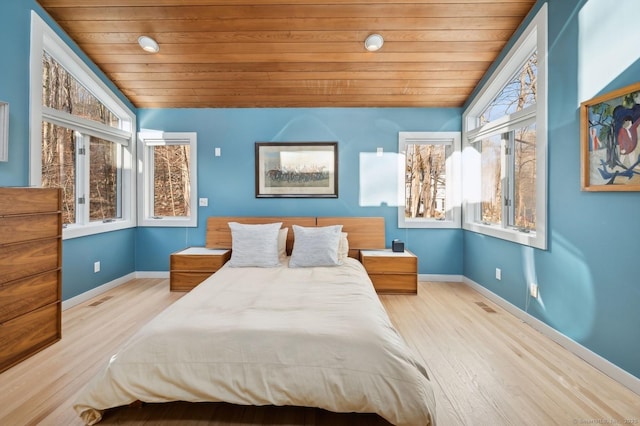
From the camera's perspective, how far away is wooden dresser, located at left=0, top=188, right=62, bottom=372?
215cm

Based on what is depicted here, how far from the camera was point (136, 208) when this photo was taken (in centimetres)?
441

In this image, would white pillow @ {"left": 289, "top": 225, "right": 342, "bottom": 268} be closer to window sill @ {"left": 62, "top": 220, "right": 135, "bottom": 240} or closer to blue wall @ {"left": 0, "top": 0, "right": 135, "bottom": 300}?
window sill @ {"left": 62, "top": 220, "right": 135, "bottom": 240}

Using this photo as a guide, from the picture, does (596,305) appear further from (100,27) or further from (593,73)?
(100,27)

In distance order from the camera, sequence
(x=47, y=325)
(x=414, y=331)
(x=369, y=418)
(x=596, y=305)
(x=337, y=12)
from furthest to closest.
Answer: (x=337, y=12), (x=414, y=331), (x=47, y=325), (x=596, y=305), (x=369, y=418)

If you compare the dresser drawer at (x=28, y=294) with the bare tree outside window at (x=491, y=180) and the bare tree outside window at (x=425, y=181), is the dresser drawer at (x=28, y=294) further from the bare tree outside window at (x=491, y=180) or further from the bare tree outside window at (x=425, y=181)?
the bare tree outside window at (x=491, y=180)

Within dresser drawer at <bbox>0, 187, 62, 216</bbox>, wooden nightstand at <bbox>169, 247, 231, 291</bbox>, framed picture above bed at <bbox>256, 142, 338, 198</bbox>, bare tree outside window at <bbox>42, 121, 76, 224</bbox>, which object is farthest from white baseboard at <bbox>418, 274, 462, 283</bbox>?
bare tree outside window at <bbox>42, 121, 76, 224</bbox>

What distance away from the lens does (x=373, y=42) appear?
10.6 feet

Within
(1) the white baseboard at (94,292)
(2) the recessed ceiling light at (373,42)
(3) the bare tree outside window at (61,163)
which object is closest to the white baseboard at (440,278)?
(2) the recessed ceiling light at (373,42)

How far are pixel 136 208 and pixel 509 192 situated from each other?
15.1 feet

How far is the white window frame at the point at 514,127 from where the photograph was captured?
2775 millimetres

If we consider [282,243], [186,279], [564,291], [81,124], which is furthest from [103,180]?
[564,291]

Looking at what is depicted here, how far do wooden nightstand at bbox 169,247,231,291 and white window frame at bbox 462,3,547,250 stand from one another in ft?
10.3

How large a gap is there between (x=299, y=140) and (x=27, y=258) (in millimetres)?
2985

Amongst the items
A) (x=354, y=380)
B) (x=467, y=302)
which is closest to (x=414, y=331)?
(x=467, y=302)
